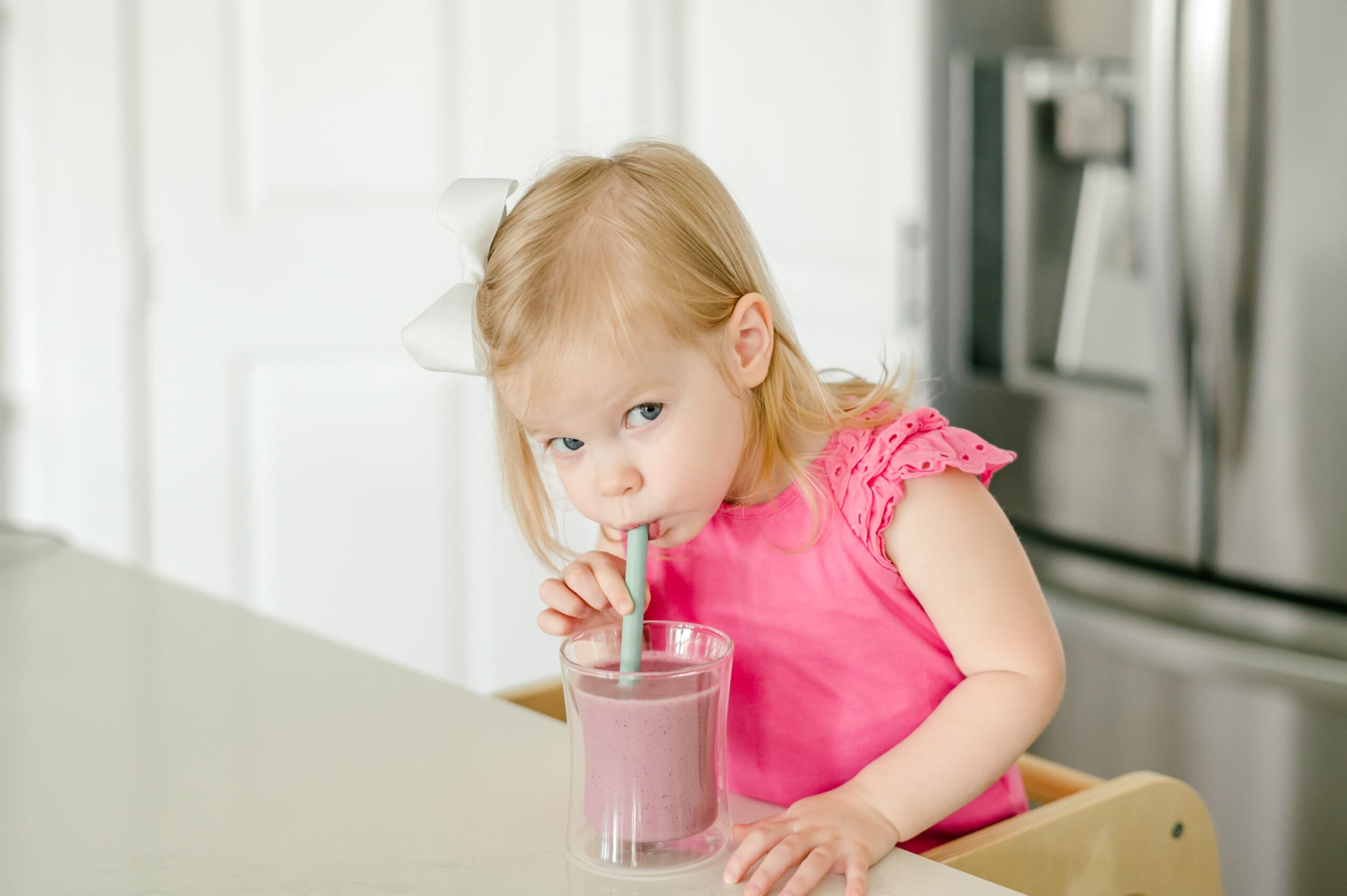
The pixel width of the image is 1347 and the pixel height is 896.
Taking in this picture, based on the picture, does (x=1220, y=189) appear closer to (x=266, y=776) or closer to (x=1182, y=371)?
(x=1182, y=371)

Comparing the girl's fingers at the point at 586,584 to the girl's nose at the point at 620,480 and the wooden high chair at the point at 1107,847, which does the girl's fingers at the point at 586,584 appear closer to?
the girl's nose at the point at 620,480

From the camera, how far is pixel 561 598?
82cm

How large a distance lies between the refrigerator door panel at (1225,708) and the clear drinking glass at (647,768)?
92 centimetres

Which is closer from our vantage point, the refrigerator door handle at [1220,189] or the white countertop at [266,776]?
the white countertop at [266,776]

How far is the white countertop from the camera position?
626 millimetres

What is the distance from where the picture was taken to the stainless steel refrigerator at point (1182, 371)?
1.33m

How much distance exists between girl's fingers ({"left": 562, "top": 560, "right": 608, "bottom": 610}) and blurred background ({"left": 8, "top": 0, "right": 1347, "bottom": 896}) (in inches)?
30.3

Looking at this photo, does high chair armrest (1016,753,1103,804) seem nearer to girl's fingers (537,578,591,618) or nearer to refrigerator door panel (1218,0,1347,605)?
girl's fingers (537,578,591,618)

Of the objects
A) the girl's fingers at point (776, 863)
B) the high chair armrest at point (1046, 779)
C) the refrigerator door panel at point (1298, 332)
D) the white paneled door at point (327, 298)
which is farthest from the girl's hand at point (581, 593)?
the white paneled door at point (327, 298)

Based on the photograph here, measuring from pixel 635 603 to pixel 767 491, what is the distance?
0.73 ft

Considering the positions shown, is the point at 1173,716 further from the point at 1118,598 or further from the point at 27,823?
the point at 27,823

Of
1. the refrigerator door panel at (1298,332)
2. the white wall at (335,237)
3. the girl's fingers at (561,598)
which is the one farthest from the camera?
the white wall at (335,237)

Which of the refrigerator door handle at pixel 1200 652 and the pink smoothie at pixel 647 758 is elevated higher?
the pink smoothie at pixel 647 758

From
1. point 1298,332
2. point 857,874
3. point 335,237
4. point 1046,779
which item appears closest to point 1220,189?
point 1298,332
